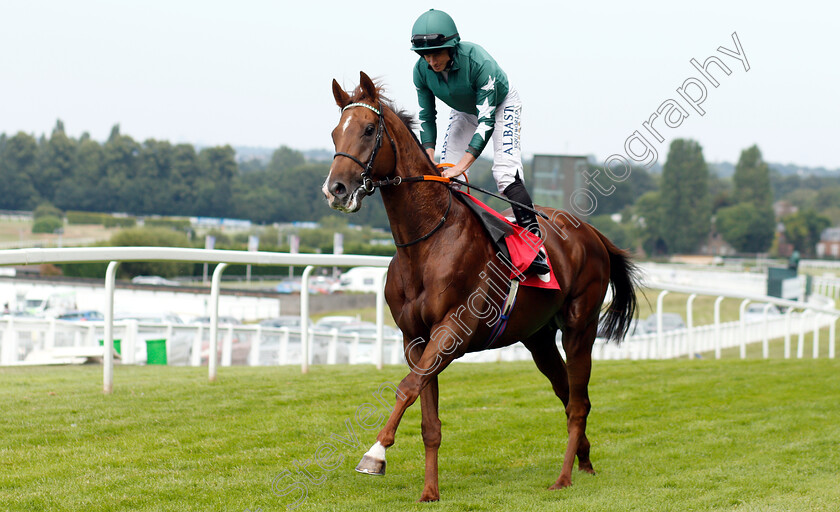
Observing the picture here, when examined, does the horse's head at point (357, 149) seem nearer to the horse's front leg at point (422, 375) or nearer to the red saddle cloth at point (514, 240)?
the red saddle cloth at point (514, 240)

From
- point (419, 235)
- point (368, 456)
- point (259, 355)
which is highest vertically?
point (419, 235)

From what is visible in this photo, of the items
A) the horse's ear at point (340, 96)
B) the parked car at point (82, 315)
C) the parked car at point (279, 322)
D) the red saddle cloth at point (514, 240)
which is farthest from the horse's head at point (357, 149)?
the parked car at point (279, 322)

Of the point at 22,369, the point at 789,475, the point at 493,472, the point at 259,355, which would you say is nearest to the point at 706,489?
the point at 789,475

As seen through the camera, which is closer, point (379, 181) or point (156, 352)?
point (379, 181)

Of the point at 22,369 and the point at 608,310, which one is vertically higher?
the point at 608,310

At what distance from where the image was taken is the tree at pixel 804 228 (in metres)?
118

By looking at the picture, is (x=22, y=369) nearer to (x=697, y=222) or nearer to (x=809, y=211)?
(x=697, y=222)

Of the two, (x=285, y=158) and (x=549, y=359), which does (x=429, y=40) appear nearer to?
(x=549, y=359)

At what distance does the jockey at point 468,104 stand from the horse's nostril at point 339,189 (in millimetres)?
848

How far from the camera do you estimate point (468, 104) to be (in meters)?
4.62

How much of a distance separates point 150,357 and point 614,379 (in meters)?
6.21

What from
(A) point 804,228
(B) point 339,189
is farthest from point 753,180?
(B) point 339,189

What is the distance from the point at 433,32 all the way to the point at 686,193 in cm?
10109

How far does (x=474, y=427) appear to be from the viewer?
5.68m
